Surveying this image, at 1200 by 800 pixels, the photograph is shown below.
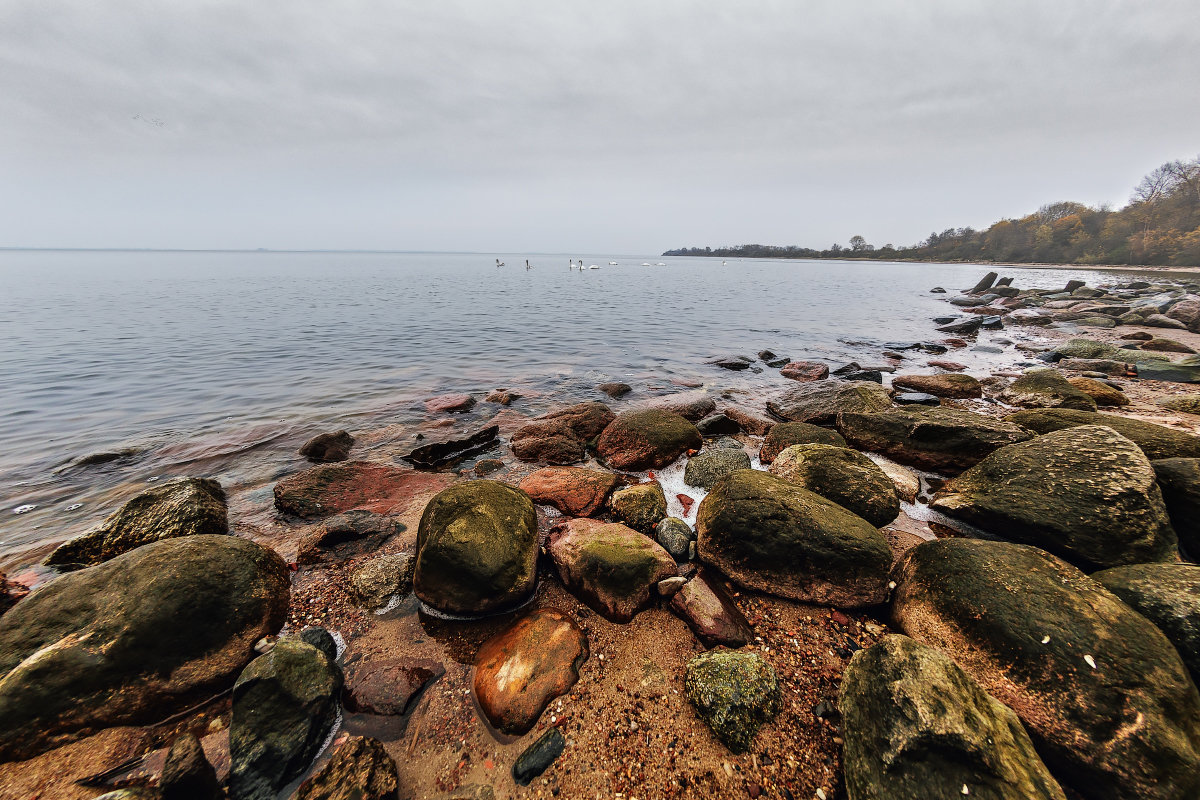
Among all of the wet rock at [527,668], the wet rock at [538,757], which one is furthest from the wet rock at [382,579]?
the wet rock at [538,757]

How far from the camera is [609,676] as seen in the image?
3230 mm

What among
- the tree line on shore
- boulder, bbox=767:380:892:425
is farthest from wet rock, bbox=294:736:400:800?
the tree line on shore

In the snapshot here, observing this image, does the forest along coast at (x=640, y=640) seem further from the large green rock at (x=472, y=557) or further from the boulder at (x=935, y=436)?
the boulder at (x=935, y=436)

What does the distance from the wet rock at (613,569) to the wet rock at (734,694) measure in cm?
84

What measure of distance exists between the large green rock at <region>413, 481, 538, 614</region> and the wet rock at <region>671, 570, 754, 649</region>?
150 cm

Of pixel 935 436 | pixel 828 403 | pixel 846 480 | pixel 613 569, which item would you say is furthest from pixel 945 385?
pixel 613 569

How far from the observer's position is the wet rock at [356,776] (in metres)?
2.40

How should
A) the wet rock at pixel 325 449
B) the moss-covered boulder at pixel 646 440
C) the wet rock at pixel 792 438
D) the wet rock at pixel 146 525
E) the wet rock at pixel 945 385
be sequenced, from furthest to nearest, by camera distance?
1. the wet rock at pixel 945 385
2. the wet rock at pixel 325 449
3. the moss-covered boulder at pixel 646 440
4. the wet rock at pixel 792 438
5. the wet rock at pixel 146 525

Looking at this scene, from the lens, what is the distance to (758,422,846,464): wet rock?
21.8 ft

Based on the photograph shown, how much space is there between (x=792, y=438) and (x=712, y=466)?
5.59 feet

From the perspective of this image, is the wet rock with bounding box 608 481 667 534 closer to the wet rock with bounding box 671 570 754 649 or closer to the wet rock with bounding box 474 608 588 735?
the wet rock with bounding box 671 570 754 649

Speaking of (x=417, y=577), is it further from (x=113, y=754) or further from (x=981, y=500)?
(x=981, y=500)

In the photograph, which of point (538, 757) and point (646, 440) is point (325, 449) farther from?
point (538, 757)

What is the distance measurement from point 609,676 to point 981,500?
4.72 m
